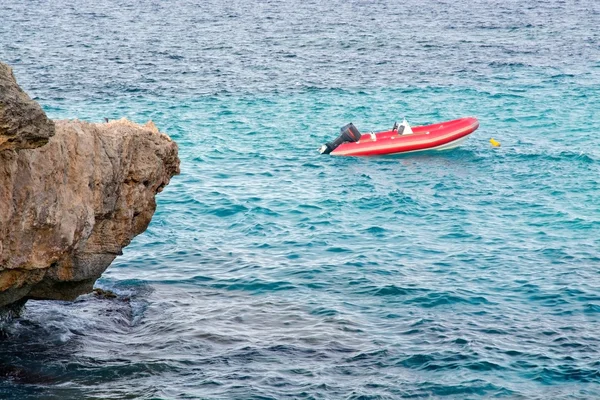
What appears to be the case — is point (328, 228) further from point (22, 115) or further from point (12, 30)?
point (12, 30)

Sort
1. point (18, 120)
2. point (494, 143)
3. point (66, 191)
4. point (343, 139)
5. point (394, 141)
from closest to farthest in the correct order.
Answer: point (18, 120) → point (66, 191) → point (394, 141) → point (343, 139) → point (494, 143)

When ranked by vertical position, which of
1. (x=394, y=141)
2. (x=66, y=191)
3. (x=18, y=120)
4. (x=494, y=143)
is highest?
(x=18, y=120)

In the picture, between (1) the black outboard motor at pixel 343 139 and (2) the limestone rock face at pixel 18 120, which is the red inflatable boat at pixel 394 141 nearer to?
(1) the black outboard motor at pixel 343 139

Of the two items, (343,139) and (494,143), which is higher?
(343,139)

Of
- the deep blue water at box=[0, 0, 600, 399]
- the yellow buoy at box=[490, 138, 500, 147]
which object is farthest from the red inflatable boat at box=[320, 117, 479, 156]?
the yellow buoy at box=[490, 138, 500, 147]

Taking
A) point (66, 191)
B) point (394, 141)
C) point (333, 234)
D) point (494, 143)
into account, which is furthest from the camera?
point (494, 143)

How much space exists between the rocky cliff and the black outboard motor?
1687cm

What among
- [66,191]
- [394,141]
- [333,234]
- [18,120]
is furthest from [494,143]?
[18,120]

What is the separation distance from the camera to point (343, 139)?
31.1m

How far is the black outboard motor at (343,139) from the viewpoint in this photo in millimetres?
31016

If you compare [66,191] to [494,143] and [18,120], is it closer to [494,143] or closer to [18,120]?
[18,120]

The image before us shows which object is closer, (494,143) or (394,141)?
(394,141)

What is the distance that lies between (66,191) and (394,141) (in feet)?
66.3

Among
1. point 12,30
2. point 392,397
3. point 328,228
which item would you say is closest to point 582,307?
point 392,397
